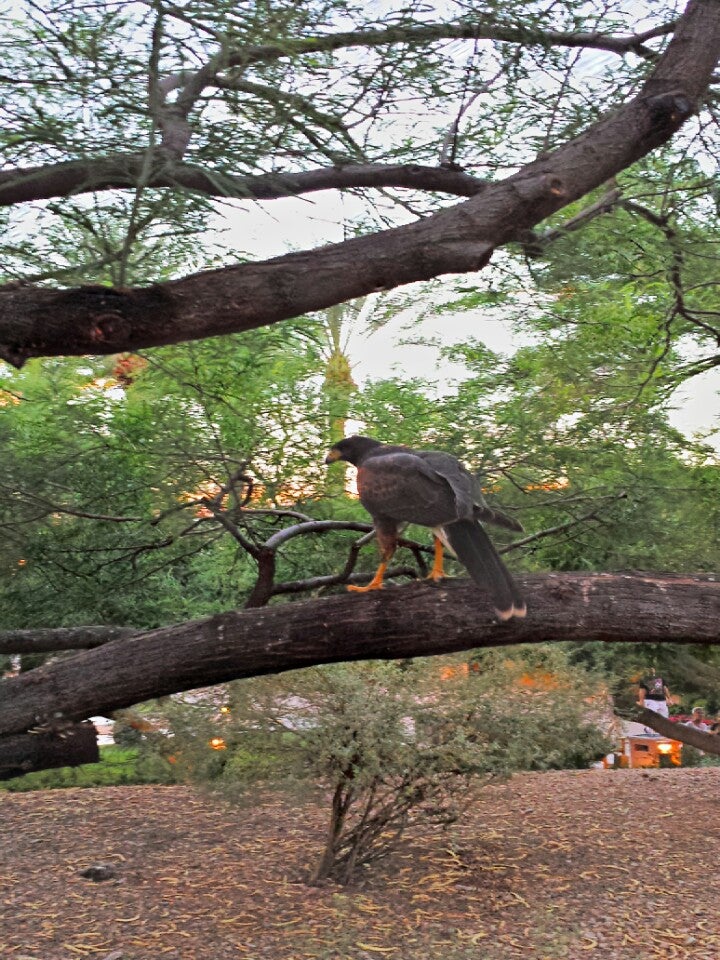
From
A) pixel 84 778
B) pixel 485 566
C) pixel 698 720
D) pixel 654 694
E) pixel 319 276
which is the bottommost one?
pixel 84 778

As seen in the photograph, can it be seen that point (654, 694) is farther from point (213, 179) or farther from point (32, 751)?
point (213, 179)

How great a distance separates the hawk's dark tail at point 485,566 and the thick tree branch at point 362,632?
21cm

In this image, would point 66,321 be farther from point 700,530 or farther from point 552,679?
point 700,530

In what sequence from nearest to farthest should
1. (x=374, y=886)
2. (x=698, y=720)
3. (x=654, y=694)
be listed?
(x=374, y=886) → (x=654, y=694) → (x=698, y=720)

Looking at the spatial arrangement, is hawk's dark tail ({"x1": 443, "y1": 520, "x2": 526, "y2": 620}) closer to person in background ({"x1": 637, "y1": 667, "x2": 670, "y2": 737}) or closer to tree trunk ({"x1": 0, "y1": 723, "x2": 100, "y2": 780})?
tree trunk ({"x1": 0, "y1": 723, "x2": 100, "y2": 780})

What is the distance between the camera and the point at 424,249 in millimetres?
3201

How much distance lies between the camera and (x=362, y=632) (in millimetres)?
4016

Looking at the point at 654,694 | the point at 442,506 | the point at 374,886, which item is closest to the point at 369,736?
the point at 374,886

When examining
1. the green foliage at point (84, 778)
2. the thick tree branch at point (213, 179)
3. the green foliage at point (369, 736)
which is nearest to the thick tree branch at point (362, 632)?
the green foliage at point (369, 736)

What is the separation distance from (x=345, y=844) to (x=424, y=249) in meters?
3.78

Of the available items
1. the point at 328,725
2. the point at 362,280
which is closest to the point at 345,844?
the point at 328,725

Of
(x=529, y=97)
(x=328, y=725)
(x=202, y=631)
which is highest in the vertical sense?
(x=529, y=97)

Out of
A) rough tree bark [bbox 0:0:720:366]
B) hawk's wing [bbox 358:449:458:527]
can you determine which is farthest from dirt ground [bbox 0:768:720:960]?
rough tree bark [bbox 0:0:720:366]

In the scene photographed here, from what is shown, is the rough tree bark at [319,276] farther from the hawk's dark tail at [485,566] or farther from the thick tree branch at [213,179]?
the hawk's dark tail at [485,566]
